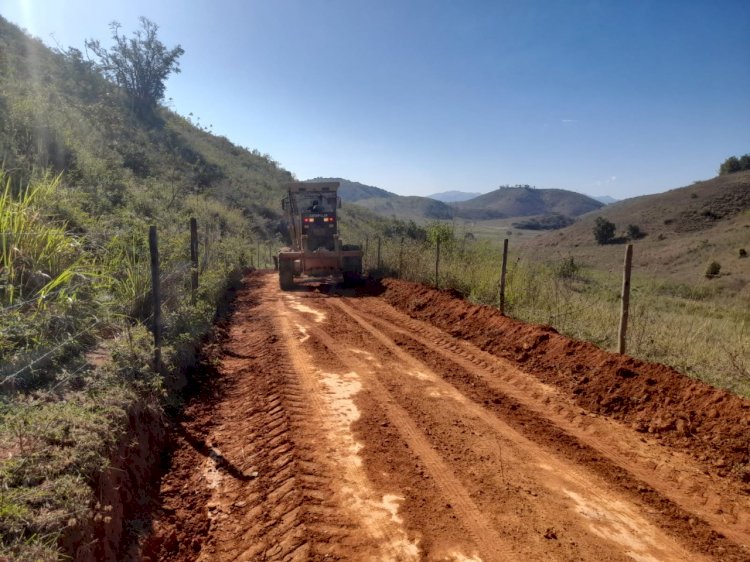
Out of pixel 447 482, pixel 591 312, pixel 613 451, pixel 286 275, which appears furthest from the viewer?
pixel 286 275

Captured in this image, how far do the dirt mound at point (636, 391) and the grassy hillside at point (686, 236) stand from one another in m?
16.2

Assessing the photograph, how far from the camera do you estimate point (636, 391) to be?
534 cm

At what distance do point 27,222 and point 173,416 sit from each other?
9.20 feet

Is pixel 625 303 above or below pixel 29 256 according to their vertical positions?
below

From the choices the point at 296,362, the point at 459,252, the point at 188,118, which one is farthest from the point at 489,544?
the point at 188,118

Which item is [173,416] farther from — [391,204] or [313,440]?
[391,204]

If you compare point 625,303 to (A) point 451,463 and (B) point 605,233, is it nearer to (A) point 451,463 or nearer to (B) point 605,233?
(A) point 451,463

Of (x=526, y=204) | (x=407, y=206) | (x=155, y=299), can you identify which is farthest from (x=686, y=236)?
(x=526, y=204)

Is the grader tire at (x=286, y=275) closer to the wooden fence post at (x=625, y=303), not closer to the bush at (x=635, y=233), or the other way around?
the wooden fence post at (x=625, y=303)

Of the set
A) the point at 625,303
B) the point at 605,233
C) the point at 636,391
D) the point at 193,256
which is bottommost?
the point at 636,391

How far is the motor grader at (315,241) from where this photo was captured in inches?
534

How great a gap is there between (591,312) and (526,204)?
145534mm

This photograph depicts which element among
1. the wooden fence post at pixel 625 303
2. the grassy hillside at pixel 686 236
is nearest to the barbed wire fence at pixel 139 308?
the wooden fence post at pixel 625 303

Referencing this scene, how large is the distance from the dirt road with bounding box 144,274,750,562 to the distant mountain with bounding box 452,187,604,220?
4878 inches
